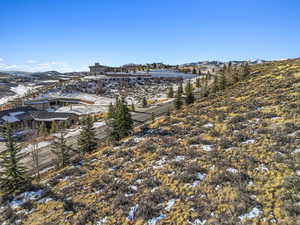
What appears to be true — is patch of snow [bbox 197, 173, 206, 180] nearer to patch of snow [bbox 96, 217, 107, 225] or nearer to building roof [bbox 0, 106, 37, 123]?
patch of snow [bbox 96, 217, 107, 225]

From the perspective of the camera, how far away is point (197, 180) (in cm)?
841

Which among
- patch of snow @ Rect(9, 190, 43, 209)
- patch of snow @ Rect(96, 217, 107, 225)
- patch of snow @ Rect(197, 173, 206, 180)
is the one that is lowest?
patch of snow @ Rect(9, 190, 43, 209)

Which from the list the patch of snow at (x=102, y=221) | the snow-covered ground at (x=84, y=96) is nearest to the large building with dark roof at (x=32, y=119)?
the snow-covered ground at (x=84, y=96)

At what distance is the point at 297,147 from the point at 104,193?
29.6ft

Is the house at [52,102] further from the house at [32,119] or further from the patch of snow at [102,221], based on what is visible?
the patch of snow at [102,221]

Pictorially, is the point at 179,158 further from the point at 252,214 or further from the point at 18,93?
the point at 18,93

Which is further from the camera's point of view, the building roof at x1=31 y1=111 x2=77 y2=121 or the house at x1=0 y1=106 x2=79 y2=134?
the building roof at x1=31 y1=111 x2=77 y2=121

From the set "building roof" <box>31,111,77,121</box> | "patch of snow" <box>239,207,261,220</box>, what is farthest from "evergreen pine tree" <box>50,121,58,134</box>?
"patch of snow" <box>239,207,261,220</box>

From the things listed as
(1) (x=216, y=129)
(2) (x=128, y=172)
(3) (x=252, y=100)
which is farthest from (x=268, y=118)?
(2) (x=128, y=172)

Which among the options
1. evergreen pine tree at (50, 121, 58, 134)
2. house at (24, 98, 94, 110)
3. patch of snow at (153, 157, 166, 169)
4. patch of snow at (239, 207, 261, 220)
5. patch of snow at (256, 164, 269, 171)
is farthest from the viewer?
house at (24, 98, 94, 110)

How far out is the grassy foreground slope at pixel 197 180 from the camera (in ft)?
21.1

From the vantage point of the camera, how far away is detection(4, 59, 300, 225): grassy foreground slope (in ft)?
21.1

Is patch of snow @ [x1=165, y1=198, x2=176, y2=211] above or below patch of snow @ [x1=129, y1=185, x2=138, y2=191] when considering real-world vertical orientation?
above

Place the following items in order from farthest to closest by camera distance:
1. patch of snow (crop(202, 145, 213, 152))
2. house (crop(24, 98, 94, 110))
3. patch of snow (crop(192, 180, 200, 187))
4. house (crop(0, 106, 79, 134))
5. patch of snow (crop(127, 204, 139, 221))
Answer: house (crop(24, 98, 94, 110)), house (crop(0, 106, 79, 134)), patch of snow (crop(202, 145, 213, 152)), patch of snow (crop(192, 180, 200, 187)), patch of snow (crop(127, 204, 139, 221))
